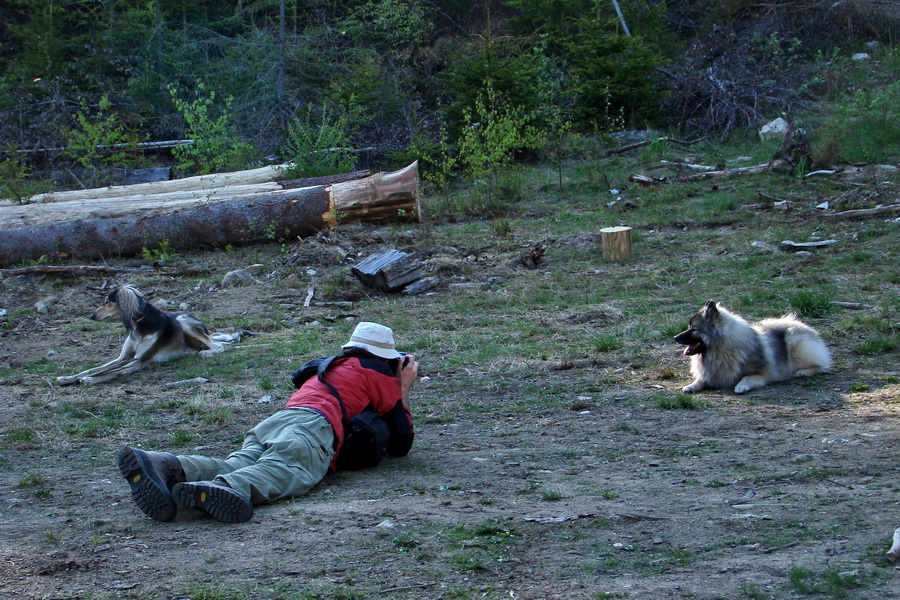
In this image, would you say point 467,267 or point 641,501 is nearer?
point 641,501

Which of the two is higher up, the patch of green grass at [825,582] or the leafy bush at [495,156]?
the leafy bush at [495,156]

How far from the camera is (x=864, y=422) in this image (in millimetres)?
5215

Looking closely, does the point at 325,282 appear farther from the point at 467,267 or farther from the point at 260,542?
the point at 260,542

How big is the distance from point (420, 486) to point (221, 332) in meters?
5.56

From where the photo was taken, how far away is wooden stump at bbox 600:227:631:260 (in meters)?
11.2

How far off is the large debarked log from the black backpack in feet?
Answer: 27.9

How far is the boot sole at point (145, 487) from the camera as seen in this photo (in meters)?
4.01

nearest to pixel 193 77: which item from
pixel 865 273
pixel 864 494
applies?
pixel 865 273

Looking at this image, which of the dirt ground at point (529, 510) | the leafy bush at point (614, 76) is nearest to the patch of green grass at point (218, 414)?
the dirt ground at point (529, 510)

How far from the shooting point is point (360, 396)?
4.94 m

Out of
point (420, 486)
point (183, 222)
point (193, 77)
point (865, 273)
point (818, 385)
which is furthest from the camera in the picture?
point (193, 77)

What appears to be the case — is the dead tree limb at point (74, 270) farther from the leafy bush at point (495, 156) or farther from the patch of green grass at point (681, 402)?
the patch of green grass at point (681, 402)

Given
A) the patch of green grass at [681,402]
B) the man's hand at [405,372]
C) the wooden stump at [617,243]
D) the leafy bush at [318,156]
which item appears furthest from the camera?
the leafy bush at [318,156]

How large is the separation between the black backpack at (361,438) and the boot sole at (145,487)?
45.1 inches
